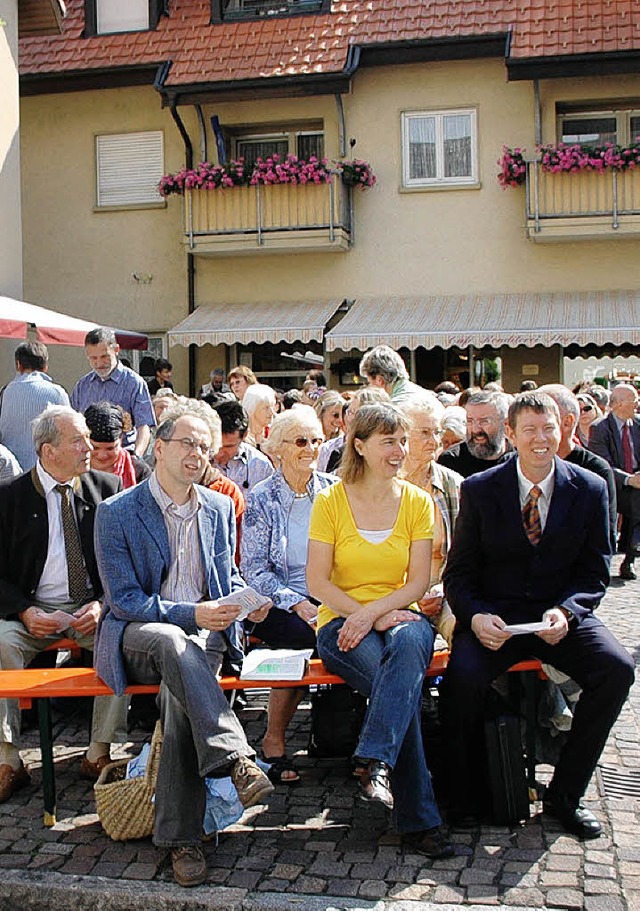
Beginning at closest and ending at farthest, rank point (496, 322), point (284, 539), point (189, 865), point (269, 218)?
point (189, 865) → point (284, 539) → point (496, 322) → point (269, 218)

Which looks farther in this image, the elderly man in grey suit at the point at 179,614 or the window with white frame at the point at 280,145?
the window with white frame at the point at 280,145

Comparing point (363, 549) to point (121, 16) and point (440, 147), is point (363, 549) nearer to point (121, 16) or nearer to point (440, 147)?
point (440, 147)

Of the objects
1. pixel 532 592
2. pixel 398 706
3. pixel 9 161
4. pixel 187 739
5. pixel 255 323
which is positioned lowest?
pixel 187 739

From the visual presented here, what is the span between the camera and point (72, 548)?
6000 millimetres

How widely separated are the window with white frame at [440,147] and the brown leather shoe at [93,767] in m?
15.1

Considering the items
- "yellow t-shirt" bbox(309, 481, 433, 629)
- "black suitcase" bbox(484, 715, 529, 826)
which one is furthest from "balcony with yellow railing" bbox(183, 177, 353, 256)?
"black suitcase" bbox(484, 715, 529, 826)

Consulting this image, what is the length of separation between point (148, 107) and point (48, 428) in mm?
15763

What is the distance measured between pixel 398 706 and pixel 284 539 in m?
1.58

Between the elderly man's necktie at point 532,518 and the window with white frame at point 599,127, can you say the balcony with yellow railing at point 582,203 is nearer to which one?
the window with white frame at point 599,127

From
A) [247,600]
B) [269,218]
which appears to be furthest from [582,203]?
[247,600]

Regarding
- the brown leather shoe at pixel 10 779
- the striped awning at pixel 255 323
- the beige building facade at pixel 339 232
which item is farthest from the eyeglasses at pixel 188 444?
the striped awning at pixel 255 323

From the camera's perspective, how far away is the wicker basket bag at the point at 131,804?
15.8 ft

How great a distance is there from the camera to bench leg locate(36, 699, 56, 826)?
5.05m

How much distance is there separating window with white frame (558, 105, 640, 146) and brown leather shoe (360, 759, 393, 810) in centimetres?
1622
